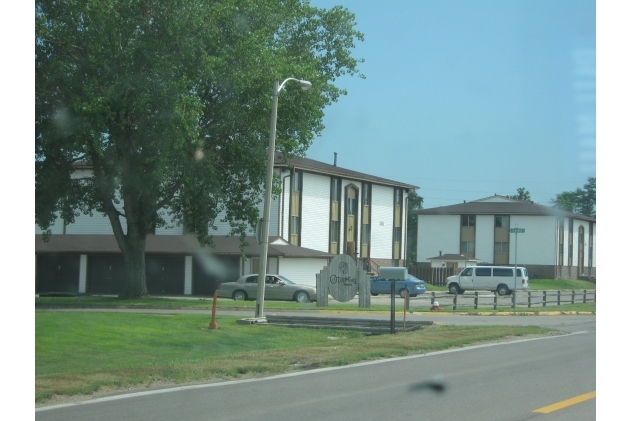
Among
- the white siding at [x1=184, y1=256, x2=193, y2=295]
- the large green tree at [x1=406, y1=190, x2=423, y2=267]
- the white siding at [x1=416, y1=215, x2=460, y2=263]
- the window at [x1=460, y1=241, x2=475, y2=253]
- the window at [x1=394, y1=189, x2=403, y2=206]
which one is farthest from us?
the large green tree at [x1=406, y1=190, x2=423, y2=267]

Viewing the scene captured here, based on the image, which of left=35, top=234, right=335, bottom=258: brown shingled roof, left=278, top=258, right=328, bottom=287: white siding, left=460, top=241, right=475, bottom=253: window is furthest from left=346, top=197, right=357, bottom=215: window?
left=460, top=241, right=475, bottom=253: window

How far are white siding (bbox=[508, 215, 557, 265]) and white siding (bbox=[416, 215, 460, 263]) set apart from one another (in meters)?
3.81

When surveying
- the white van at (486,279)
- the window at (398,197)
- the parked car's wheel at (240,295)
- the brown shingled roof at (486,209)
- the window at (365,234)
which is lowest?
the parked car's wheel at (240,295)

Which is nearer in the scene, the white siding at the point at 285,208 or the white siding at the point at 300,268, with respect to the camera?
the white siding at the point at 300,268

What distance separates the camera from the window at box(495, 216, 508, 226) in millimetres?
42400

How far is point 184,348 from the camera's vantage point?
17344 millimetres

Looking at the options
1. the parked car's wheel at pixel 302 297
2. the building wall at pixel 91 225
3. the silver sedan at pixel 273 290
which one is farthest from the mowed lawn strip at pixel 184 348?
the building wall at pixel 91 225

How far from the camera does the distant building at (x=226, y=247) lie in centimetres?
4612

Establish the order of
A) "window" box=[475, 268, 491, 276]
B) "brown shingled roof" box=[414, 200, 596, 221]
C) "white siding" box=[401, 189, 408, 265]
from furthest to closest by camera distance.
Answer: "white siding" box=[401, 189, 408, 265], "window" box=[475, 268, 491, 276], "brown shingled roof" box=[414, 200, 596, 221]

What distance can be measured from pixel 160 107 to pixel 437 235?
28.5 meters

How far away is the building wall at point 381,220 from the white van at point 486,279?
9217 millimetres

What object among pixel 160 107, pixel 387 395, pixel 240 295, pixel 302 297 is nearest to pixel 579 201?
pixel 387 395

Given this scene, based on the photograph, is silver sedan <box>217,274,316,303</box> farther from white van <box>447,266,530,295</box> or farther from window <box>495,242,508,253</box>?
window <box>495,242,508,253</box>

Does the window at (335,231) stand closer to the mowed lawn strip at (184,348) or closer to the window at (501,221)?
the window at (501,221)
